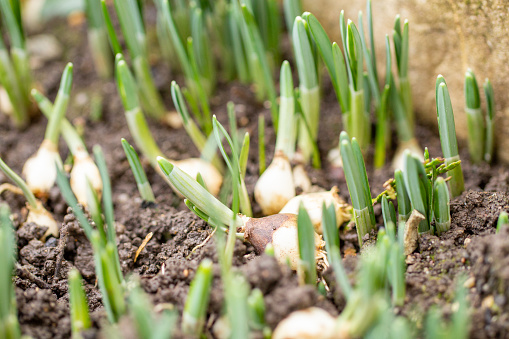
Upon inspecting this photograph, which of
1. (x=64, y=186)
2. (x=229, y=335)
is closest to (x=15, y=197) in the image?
(x=64, y=186)

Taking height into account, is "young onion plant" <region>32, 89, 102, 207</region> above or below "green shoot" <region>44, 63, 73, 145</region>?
below

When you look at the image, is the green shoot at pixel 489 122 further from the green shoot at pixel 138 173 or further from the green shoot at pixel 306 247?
the green shoot at pixel 138 173

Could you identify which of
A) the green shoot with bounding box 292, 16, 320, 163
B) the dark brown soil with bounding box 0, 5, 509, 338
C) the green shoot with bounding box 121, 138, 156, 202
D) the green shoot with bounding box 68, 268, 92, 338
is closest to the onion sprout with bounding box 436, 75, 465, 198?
the dark brown soil with bounding box 0, 5, 509, 338

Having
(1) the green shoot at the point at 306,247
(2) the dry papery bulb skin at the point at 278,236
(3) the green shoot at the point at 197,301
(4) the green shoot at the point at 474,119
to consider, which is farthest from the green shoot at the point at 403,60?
(3) the green shoot at the point at 197,301

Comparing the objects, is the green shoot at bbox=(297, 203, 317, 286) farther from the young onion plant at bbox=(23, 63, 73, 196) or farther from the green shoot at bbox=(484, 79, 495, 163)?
the young onion plant at bbox=(23, 63, 73, 196)

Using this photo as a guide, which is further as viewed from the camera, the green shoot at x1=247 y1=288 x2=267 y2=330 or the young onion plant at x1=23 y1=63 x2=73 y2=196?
the young onion plant at x1=23 y1=63 x2=73 y2=196

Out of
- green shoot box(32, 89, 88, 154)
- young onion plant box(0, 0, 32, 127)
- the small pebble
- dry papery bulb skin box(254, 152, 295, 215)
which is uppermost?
young onion plant box(0, 0, 32, 127)

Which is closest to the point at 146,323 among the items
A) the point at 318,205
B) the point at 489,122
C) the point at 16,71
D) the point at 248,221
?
the point at 248,221
